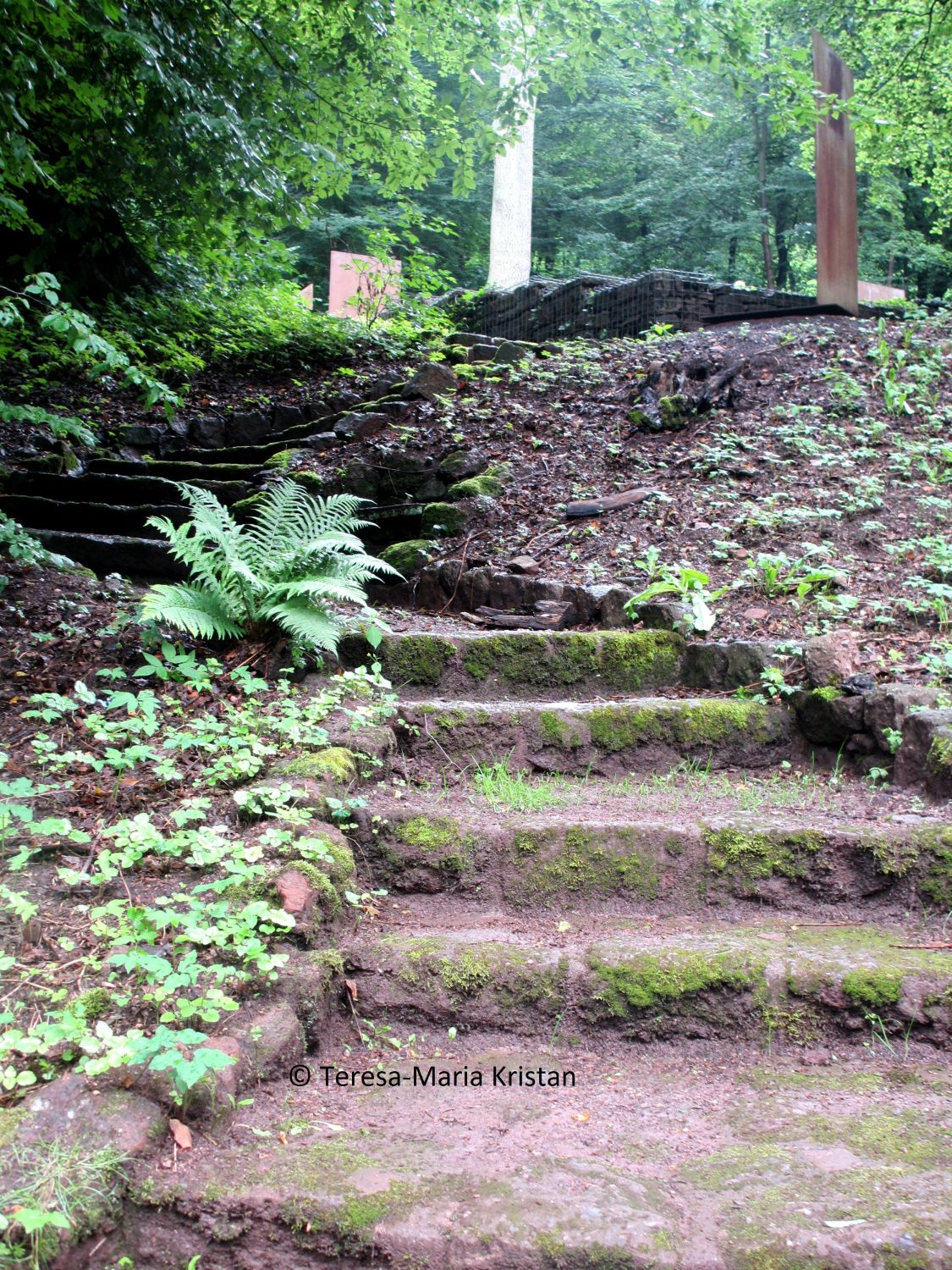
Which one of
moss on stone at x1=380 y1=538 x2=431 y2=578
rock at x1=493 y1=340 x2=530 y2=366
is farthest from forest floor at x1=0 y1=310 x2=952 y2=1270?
rock at x1=493 y1=340 x2=530 y2=366

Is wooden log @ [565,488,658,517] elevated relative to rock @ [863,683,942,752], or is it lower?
elevated

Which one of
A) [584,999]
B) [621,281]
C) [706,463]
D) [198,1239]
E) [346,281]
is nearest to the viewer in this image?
[198,1239]

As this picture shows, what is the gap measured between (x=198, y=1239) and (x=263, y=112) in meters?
6.75

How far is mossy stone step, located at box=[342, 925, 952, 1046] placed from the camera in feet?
7.64

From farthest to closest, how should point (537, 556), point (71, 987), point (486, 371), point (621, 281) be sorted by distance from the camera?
point (621, 281)
point (486, 371)
point (537, 556)
point (71, 987)

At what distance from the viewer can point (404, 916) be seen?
2.80 m

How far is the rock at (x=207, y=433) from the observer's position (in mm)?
8539

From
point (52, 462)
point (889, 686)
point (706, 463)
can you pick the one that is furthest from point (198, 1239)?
point (52, 462)

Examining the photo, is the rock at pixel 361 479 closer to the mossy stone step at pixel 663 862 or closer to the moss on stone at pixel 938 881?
the mossy stone step at pixel 663 862

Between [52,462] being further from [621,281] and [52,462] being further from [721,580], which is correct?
[621,281]

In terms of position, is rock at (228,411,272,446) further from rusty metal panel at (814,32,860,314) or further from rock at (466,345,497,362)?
rusty metal panel at (814,32,860,314)

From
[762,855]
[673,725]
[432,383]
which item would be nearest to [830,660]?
[673,725]

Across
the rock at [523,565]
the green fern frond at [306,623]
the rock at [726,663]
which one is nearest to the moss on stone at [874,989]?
the rock at [726,663]

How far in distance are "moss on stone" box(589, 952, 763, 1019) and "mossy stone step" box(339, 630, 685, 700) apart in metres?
1.94
